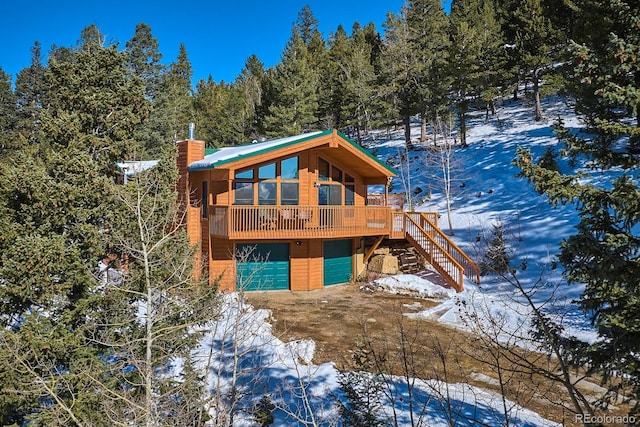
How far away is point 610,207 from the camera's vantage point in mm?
5500

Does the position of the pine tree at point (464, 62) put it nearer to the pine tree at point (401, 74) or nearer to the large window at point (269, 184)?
the pine tree at point (401, 74)

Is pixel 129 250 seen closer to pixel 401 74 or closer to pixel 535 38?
pixel 401 74

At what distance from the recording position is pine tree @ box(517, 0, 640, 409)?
4.96 meters

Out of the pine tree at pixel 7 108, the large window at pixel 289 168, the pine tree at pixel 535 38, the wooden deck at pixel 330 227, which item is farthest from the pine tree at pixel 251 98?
the pine tree at pixel 7 108

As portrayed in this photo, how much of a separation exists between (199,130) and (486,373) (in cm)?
3370

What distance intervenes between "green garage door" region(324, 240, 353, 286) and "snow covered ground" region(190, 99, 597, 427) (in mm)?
2123

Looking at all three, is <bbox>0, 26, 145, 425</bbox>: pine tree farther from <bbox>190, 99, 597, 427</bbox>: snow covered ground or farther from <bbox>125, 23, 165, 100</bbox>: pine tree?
<bbox>125, 23, 165, 100</bbox>: pine tree

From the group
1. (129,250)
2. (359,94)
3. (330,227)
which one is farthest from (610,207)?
(359,94)

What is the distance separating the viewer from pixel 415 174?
2862cm

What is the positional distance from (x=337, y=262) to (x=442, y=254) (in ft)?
13.3

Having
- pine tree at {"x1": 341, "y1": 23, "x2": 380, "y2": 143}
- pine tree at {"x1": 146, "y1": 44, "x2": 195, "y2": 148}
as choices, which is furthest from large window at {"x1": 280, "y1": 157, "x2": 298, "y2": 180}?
pine tree at {"x1": 341, "y1": 23, "x2": 380, "y2": 143}

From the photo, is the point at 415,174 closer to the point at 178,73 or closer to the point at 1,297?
the point at 1,297

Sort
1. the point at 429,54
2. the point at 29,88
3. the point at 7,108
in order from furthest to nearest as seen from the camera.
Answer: the point at 29,88
the point at 7,108
the point at 429,54

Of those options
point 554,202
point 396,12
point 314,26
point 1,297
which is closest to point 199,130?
point 396,12
